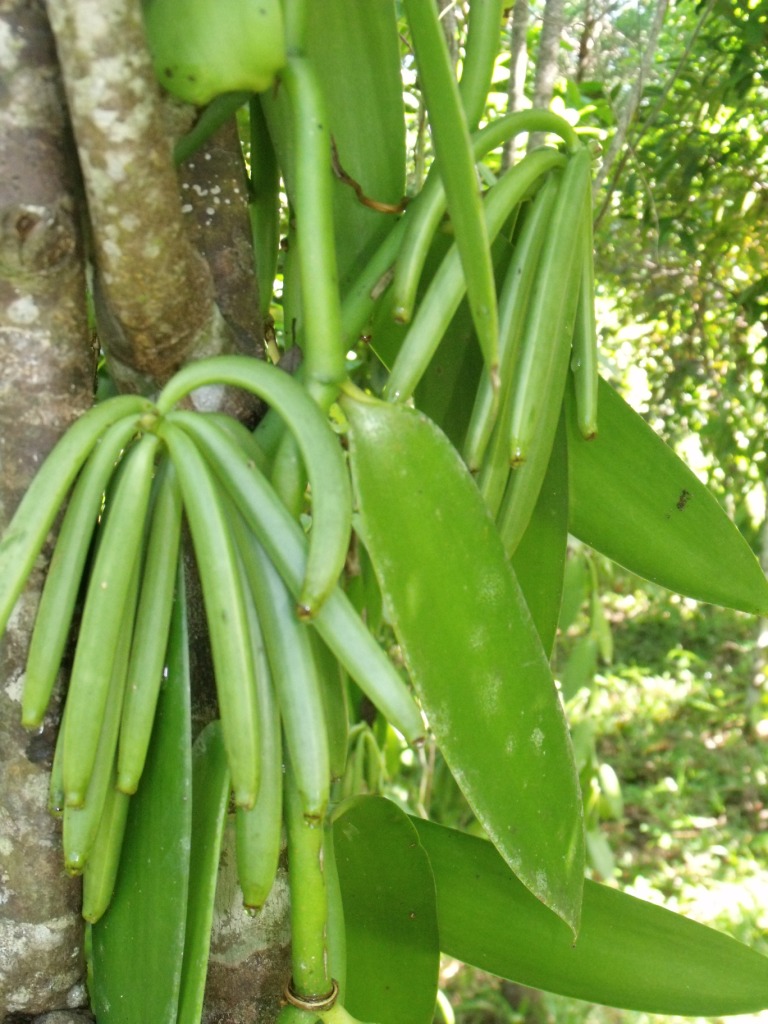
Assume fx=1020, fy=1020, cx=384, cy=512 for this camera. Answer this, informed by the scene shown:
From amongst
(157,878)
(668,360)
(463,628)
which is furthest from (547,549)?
(668,360)

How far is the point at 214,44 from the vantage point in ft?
1.30

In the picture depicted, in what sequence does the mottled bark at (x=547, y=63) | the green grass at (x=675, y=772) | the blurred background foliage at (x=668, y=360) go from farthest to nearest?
the green grass at (x=675, y=772)
the blurred background foliage at (x=668, y=360)
the mottled bark at (x=547, y=63)

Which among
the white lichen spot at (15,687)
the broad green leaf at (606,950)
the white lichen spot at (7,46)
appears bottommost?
the broad green leaf at (606,950)

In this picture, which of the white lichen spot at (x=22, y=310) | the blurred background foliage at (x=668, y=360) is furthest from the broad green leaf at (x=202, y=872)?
the blurred background foliage at (x=668, y=360)

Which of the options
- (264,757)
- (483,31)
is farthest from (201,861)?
(483,31)

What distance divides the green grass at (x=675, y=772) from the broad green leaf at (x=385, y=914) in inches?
47.4

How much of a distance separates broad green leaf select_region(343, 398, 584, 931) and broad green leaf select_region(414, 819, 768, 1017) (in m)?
0.14

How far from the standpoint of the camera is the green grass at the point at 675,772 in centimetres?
196

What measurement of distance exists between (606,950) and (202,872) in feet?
0.87

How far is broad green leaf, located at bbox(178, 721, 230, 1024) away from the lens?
43cm

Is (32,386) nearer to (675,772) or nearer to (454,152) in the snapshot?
(454,152)

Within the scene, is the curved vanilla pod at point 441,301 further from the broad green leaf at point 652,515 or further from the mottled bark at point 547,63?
the mottled bark at point 547,63

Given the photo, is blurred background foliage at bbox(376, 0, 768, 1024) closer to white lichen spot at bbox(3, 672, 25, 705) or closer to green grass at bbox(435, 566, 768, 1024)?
green grass at bbox(435, 566, 768, 1024)

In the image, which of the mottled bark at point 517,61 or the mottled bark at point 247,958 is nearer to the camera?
the mottled bark at point 247,958
